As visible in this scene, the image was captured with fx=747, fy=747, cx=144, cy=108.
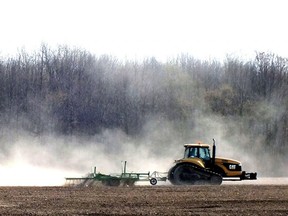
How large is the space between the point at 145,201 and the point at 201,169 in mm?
11923

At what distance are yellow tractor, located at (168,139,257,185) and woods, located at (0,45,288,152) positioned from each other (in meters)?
37.3

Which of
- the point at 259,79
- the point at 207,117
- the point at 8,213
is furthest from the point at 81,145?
the point at 8,213

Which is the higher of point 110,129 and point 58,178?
point 110,129

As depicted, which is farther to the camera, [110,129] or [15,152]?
[110,129]

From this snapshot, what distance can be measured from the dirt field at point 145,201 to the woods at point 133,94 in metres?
43.9

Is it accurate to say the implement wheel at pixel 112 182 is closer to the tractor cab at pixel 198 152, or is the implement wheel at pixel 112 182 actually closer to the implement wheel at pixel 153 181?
the implement wheel at pixel 153 181

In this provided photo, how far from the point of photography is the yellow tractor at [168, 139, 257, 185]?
4219 cm

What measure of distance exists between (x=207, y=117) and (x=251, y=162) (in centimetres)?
1095

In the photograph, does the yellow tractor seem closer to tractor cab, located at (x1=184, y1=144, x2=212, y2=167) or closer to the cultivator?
tractor cab, located at (x1=184, y1=144, x2=212, y2=167)

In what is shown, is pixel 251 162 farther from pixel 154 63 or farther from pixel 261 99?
pixel 154 63

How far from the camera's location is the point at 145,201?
30703 mm

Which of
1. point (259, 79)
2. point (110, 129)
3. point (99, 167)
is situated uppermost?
point (259, 79)

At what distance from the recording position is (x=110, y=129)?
86.4 metres

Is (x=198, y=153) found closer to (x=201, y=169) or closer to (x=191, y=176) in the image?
(x=201, y=169)
